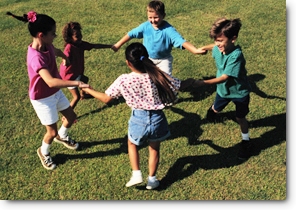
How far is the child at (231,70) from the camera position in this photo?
3795mm

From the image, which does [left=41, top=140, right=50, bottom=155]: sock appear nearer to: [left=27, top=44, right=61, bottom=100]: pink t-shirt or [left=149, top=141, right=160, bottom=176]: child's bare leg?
[left=27, top=44, right=61, bottom=100]: pink t-shirt

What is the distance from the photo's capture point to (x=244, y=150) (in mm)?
4348

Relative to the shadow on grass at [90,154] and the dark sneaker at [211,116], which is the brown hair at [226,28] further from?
the shadow on grass at [90,154]

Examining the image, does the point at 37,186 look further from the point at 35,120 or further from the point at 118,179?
the point at 35,120

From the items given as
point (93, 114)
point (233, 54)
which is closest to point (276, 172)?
point (233, 54)

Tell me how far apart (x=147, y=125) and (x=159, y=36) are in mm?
1605

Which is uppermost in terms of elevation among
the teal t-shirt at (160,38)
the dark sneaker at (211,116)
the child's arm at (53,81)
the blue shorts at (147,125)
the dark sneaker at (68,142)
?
the teal t-shirt at (160,38)

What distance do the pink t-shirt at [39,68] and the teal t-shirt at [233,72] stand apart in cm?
186

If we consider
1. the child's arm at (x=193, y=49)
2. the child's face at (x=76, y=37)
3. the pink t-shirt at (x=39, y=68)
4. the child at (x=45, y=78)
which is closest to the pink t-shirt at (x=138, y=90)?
the child at (x=45, y=78)

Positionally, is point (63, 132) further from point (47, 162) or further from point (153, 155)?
point (153, 155)

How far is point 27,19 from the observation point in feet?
11.5

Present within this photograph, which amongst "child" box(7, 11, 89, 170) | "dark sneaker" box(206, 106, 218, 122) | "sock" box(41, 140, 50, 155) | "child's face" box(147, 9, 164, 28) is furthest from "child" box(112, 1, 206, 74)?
"sock" box(41, 140, 50, 155)

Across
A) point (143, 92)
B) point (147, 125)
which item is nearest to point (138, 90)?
point (143, 92)

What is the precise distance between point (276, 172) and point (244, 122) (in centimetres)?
69
